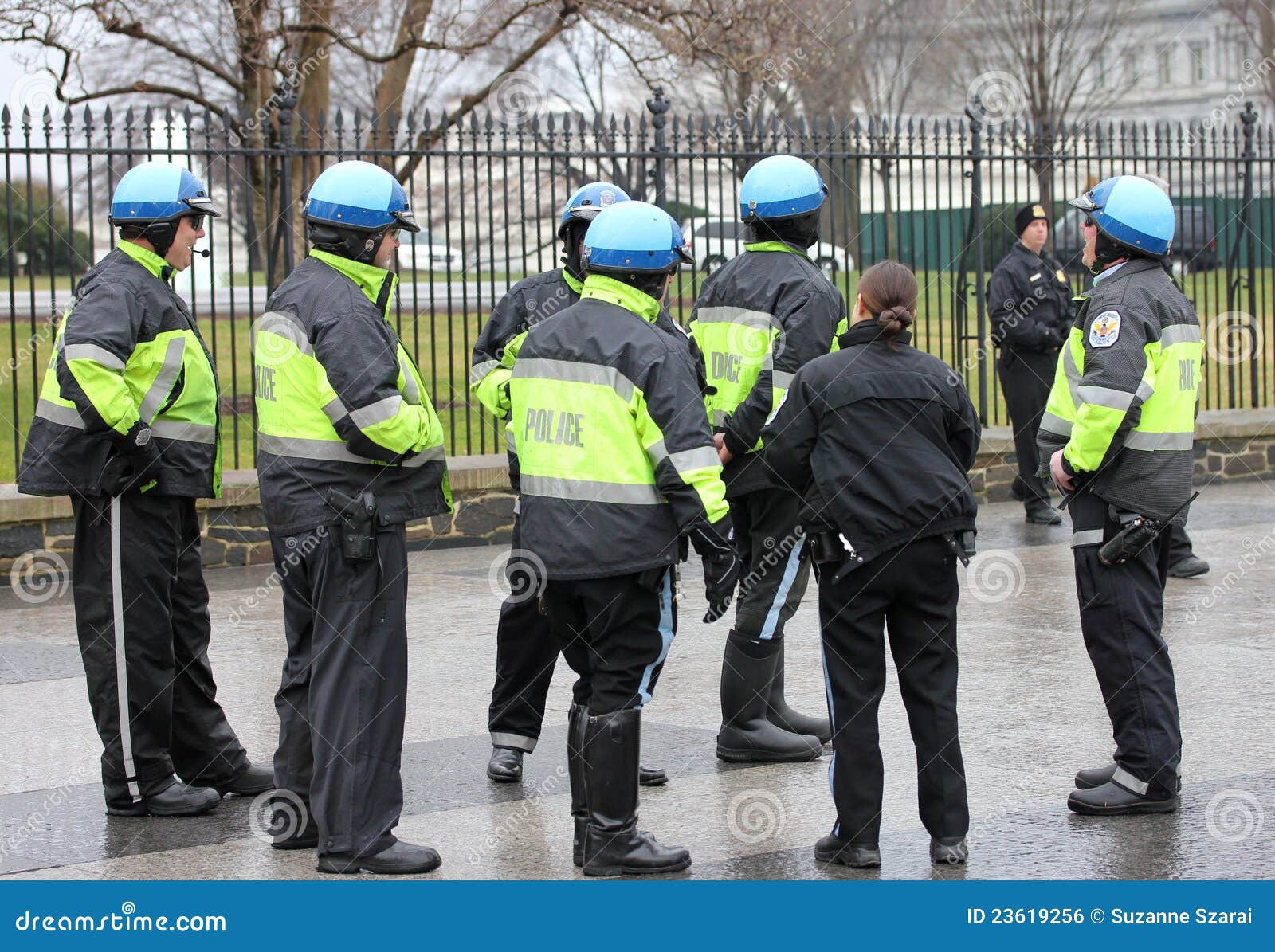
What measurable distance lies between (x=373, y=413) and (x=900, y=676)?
1681mm

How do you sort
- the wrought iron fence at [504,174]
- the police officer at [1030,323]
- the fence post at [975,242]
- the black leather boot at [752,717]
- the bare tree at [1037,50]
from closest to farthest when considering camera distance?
the black leather boot at [752,717] < the wrought iron fence at [504,174] < the police officer at [1030,323] < the fence post at [975,242] < the bare tree at [1037,50]

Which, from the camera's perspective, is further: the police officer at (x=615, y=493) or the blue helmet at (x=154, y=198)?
the blue helmet at (x=154, y=198)

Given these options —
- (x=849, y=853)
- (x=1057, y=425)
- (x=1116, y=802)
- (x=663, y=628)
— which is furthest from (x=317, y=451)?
(x=1116, y=802)

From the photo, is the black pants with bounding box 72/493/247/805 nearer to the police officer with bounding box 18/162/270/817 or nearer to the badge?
the police officer with bounding box 18/162/270/817

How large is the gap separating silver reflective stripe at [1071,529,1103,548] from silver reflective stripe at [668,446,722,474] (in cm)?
149

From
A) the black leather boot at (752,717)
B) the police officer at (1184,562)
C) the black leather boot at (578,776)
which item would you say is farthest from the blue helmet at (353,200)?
A: the police officer at (1184,562)

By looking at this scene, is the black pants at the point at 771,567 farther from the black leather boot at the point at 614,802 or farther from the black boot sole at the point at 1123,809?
the black leather boot at the point at 614,802

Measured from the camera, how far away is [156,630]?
5.53 m

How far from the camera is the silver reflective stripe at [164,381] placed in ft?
18.0

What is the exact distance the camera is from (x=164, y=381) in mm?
5531

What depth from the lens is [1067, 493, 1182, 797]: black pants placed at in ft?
17.6

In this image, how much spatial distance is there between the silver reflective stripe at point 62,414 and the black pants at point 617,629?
1685 millimetres

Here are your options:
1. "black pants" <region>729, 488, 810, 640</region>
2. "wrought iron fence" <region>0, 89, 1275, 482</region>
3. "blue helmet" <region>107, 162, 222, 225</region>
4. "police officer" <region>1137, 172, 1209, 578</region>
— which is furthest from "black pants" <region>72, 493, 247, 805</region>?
"police officer" <region>1137, 172, 1209, 578</region>

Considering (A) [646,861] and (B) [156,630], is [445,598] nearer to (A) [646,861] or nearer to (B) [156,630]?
(B) [156,630]
